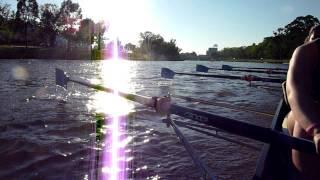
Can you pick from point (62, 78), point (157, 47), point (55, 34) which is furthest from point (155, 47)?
point (62, 78)

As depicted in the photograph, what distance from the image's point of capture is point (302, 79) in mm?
2896

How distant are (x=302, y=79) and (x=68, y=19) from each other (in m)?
88.7

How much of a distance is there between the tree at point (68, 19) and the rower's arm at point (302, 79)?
3311 inches

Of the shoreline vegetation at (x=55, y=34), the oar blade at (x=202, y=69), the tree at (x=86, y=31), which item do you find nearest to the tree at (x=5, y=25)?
the shoreline vegetation at (x=55, y=34)

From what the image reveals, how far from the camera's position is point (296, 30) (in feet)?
403

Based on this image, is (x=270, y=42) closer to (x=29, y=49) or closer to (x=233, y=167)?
(x=29, y=49)

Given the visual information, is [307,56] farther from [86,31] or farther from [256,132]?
Result: [86,31]

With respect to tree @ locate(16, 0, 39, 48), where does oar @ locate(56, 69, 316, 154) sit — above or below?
below

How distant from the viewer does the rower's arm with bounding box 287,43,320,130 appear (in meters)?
2.79

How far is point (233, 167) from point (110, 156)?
231 centimetres

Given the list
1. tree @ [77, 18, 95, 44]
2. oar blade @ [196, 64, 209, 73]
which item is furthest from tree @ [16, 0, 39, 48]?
oar blade @ [196, 64, 209, 73]

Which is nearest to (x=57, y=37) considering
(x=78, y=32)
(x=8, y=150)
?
(x=78, y=32)

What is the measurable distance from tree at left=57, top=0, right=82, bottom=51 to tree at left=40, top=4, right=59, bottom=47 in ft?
4.80

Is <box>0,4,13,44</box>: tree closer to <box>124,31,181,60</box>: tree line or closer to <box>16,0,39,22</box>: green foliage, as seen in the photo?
<box>16,0,39,22</box>: green foliage
